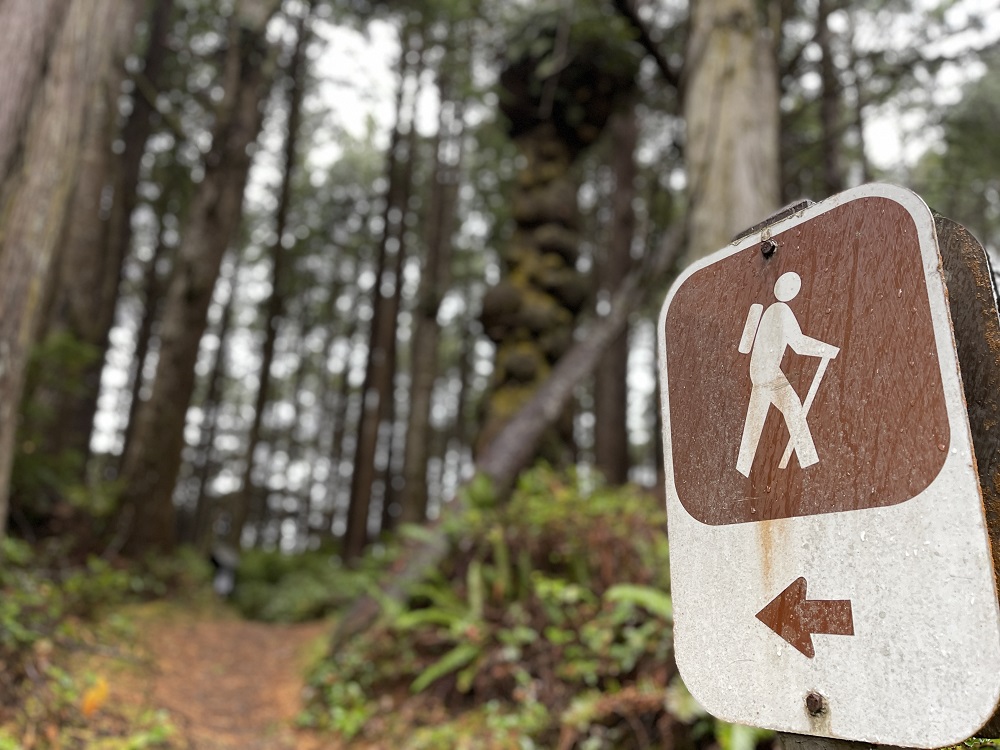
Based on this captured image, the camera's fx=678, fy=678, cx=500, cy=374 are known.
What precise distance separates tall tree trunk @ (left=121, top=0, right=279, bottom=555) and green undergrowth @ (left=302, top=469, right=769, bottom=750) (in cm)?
450

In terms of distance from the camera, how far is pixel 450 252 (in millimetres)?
16125

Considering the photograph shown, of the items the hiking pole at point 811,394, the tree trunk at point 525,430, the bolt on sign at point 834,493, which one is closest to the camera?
the bolt on sign at point 834,493

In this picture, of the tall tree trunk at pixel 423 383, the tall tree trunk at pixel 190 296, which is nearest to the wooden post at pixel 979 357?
the tall tree trunk at pixel 190 296

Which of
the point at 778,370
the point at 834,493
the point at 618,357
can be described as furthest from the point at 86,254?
the point at 834,493

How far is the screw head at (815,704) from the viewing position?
3.86 feet

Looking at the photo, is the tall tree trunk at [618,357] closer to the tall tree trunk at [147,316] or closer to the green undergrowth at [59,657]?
the green undergrowth at [59,657]

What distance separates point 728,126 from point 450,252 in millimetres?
11818

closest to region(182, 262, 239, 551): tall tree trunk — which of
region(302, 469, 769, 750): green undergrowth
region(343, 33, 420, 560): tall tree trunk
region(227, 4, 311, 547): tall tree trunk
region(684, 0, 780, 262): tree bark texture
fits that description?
region(227, 4, 311, 547): tall tree trunk

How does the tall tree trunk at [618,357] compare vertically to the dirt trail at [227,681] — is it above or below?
above

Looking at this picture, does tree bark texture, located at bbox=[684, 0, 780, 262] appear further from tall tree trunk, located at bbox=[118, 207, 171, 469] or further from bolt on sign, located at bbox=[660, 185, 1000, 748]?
tall tree trunk, located at bbox=[118, 207, 171, 469]

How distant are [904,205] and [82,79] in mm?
4876

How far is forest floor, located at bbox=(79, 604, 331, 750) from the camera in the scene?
464 cm

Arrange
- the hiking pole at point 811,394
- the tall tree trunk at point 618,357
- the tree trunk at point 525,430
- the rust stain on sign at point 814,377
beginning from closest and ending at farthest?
1. the rust stain on sign at point 814,377
2. the hiking pole at point 811,394
3. the tree trunk at point 525,430
4. the tall tree trunk at point 618,357

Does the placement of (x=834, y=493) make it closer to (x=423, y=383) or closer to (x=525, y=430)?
(x=525, y=430)
